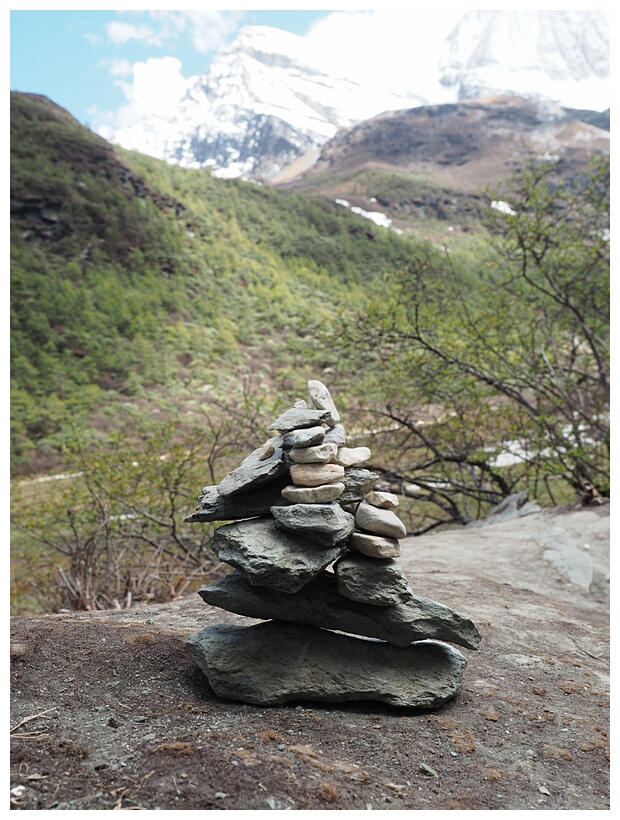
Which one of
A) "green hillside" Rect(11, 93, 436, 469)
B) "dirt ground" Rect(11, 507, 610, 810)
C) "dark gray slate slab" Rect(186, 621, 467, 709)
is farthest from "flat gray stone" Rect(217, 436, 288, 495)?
"green hillside" Rect(11, 93, 436, 469)

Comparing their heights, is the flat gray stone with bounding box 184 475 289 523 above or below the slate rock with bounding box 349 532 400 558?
above

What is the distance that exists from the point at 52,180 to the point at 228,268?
32.8 ft

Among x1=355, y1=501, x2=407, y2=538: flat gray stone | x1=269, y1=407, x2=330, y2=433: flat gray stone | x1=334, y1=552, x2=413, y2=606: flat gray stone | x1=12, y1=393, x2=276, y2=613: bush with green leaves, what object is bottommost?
x1=12, y1=393, x2=276, y2=613: bush with green leaves

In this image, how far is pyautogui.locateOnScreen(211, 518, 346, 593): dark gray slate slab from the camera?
12.2ft

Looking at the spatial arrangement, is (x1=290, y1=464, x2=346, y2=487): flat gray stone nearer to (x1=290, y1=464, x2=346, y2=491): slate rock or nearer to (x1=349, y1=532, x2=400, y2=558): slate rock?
(x1=290, y1=464, x2=346, y2=491): slate rock

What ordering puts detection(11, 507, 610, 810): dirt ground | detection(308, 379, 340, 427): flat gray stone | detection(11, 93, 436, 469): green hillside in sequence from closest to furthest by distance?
1. detection(11, 507, 610, 810): dirt ground
2. detection(308, 379, 340, 427): flat gray stone
3. detection(11, 93, 436, 469): green hillside

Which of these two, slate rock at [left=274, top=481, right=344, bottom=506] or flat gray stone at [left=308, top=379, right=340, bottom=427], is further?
flat gray stone at [left=308, top=379, right=340, bottom=427]

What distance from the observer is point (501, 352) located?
12586 millimetres

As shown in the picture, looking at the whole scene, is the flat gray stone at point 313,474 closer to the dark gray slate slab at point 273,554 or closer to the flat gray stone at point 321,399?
the dark gray slate slab at point 273,554

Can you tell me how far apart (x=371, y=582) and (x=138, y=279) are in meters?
29.6

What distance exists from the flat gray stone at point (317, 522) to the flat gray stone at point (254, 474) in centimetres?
28

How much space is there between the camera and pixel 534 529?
33.3 feet

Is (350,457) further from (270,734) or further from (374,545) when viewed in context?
(270,734)
